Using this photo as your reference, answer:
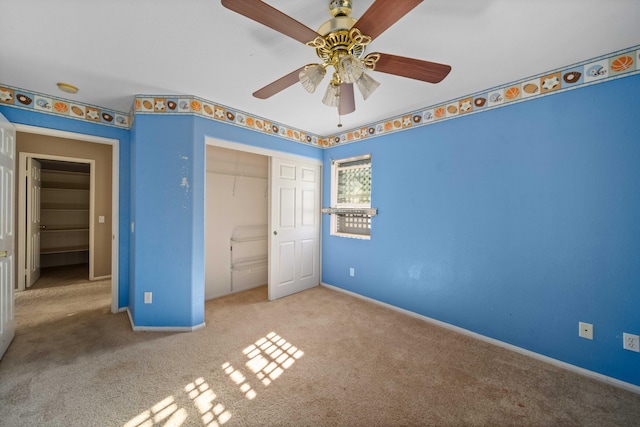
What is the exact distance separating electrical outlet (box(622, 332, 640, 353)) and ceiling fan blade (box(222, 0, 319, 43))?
9.68 feet

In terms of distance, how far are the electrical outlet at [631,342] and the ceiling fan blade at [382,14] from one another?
268 cm

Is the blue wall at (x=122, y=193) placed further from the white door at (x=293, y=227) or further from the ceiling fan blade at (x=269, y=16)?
the ceiling fan blade at (x=269, y=16)

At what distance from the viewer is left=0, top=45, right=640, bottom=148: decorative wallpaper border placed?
1910mm

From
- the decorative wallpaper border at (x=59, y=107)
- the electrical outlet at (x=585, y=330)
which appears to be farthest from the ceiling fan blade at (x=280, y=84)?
the electrical outlet at (x=585, y=330)

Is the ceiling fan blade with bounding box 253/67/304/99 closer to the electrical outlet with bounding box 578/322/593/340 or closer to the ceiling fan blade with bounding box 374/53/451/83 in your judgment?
the ceiling fan blade with bounding box 374/53/451/83

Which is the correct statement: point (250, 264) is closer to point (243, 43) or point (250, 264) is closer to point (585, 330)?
point (243, 43)

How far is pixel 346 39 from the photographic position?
1.29 metres

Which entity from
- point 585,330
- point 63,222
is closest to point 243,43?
point 585,330

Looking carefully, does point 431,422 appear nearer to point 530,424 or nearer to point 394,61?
point 530,424

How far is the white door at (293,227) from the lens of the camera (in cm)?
350

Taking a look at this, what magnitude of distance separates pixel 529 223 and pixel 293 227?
8.94ft

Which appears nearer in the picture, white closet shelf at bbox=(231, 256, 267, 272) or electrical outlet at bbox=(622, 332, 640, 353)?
electrical outlet at bbox=(622, 332, 640, 353)

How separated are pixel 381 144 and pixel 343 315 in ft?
7.31

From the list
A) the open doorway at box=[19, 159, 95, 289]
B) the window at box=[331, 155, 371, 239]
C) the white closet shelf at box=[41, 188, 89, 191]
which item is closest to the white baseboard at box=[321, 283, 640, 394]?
the window at box=[331, 155, 371, 239]
